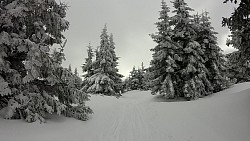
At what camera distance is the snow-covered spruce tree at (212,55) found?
24328mm

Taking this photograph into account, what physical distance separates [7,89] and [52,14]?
427cm

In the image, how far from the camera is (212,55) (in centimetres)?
2489

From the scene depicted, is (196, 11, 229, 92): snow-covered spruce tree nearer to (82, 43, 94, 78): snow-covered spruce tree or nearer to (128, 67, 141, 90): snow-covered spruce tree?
(82, 43, 94, 78): snow-covered spruce tree

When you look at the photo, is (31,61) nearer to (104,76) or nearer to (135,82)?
(104,76)

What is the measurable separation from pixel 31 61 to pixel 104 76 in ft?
87.1

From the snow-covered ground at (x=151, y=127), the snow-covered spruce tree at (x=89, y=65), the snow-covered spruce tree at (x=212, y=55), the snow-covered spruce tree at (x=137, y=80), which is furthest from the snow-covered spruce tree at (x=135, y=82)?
the snow-covered ground at (x=151, y=127)

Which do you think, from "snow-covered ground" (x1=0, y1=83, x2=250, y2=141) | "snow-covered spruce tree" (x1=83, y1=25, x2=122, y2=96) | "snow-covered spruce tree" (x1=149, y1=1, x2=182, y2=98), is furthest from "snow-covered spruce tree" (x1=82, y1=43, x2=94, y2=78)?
"snow-covered ground" (x1=0, y1=83, x2=250, y2=141)

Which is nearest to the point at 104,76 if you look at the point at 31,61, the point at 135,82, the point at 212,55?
the point at 212,55

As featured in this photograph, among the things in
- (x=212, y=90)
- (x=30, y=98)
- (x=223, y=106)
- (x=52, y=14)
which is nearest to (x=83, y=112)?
(x=30, y=98)

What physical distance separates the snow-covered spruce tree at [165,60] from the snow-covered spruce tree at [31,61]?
13.2m

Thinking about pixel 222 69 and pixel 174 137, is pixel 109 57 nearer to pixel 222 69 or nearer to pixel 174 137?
pixel 222 69

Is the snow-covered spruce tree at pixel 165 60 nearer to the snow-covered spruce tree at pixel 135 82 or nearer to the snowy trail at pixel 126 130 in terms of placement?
the snowy trail at pixel 126 130

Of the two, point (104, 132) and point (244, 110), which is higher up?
point (244, 110)

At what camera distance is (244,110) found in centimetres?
1127
